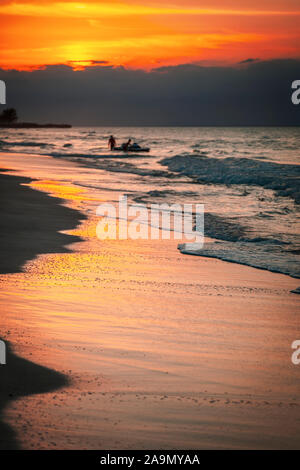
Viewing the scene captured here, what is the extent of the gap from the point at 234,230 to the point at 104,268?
16.8ft

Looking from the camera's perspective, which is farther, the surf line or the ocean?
the surf line

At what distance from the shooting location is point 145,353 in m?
5.06

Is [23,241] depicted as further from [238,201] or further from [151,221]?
[238,201]

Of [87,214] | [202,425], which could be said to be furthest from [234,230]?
[202,425]

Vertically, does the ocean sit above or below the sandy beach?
above

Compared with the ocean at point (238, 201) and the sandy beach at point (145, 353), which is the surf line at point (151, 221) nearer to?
the ocean at point (238, 201)

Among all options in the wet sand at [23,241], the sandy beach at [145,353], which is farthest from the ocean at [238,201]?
the wet sand at [23,241]

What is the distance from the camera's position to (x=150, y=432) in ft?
12.1

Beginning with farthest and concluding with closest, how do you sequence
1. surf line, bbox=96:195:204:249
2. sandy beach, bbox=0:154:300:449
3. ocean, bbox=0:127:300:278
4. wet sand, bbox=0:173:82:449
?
surf line, bbox=96:195:204:249, ocean, bbox=0:127:300:278, wet sand, bbox=0:173:82:449, sandy beach, bbox=0:154:300:449

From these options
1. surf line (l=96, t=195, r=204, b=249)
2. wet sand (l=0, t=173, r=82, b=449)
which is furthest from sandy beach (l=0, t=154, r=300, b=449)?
surf line (l=96, t=195, r=204, b=249)

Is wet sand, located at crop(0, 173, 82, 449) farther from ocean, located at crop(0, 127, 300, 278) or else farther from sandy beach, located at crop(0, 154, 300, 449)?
ocean, located at crop(0, 127, 300, 278)

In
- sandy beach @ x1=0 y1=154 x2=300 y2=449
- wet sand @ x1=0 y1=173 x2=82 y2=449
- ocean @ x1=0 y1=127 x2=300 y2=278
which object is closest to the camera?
sandy beach @ x1=0 y1=154 x2=300 y2=449

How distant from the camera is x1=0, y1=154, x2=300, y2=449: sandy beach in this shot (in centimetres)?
371
